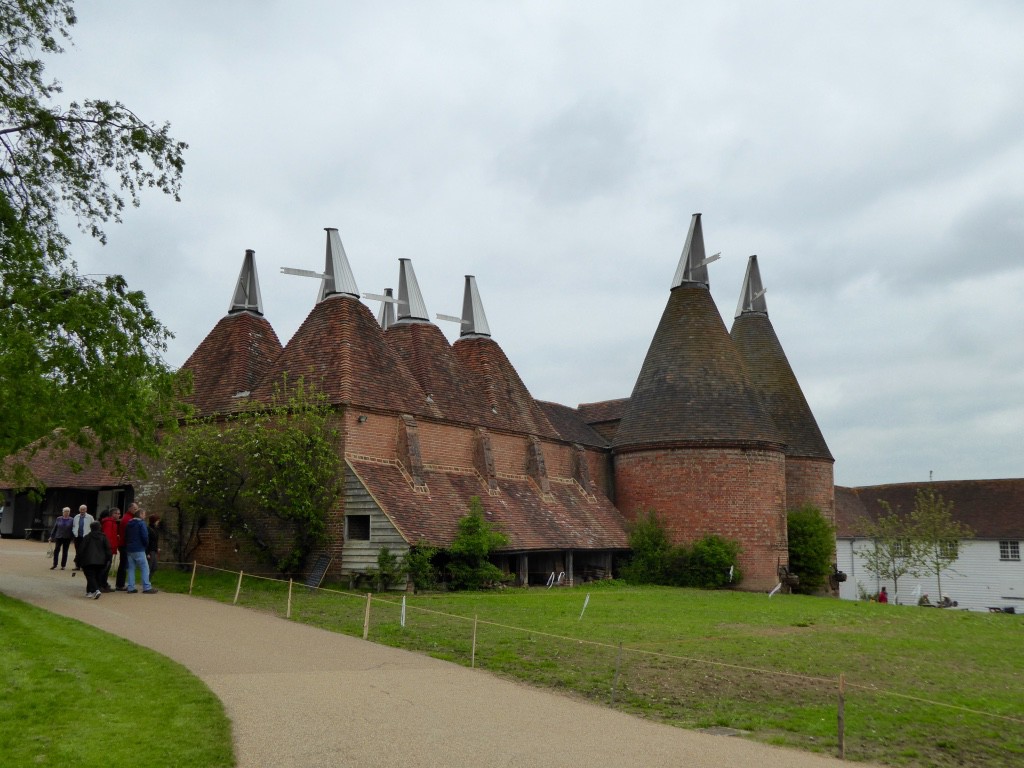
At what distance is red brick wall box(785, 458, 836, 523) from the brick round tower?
3.44 metres

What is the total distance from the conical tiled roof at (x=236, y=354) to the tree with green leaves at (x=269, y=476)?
317 centimetres

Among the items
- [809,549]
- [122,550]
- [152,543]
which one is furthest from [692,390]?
[122,550]

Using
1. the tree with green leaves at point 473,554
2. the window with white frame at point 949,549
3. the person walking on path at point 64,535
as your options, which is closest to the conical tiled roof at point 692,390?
the tree with green leaves at point 473,554

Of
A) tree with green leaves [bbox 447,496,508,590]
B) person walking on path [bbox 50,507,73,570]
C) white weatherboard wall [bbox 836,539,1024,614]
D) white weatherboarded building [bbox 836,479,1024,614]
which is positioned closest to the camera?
person walking on path [bbox 50,507,73,570]

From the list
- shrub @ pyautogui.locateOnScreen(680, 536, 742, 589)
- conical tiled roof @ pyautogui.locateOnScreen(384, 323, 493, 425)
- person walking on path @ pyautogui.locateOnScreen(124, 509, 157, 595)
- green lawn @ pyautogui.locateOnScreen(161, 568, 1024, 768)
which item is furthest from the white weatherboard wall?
person walking on path @ pyautogui.locateOnScreen(124, 509, 157, 595)

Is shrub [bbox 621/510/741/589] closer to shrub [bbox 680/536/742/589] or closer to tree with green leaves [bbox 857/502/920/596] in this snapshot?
shrub [bbox 680/536/742/589]

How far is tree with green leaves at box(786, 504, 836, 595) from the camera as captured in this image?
111 feet

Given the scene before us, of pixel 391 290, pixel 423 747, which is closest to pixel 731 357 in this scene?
pixel 391 290

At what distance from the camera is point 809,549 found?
111 feet

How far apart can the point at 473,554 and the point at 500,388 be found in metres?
10.2

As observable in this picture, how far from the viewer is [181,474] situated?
22.6 meters

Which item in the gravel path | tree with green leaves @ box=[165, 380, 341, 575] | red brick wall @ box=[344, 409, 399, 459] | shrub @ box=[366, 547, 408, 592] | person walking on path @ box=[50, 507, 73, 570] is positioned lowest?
the gravel path

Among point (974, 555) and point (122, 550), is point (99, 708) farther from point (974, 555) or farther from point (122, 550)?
point (974, 555)

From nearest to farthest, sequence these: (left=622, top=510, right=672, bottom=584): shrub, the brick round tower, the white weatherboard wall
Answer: (left=622, top=510, right=672, bottom=584): shrub → the brick round tower → the white weatherboard wall
